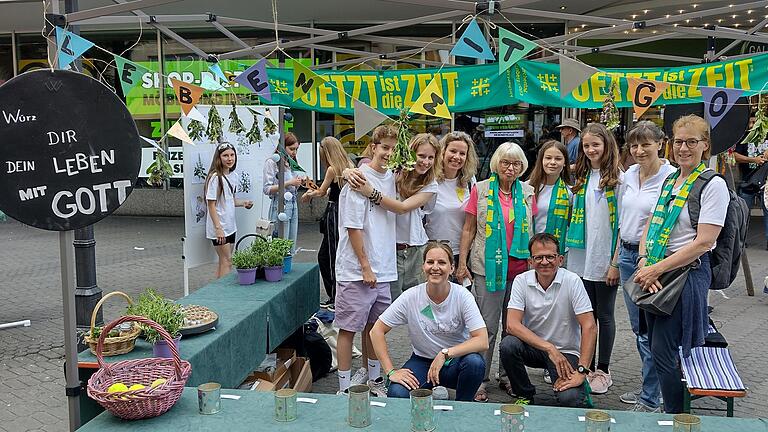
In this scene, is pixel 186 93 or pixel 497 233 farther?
pixel 186 93

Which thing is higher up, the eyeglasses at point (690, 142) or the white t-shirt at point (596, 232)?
the eyeglasses at point (690, 142)

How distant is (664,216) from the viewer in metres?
4.15

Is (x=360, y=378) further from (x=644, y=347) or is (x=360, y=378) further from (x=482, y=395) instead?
(x=644, y=347)

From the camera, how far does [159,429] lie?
279 cm

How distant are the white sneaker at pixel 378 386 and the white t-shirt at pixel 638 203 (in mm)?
1924

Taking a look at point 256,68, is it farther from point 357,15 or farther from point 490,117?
point 490,117

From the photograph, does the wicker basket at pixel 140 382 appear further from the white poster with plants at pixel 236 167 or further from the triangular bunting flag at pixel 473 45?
the white poster with plants at pixel 236 167

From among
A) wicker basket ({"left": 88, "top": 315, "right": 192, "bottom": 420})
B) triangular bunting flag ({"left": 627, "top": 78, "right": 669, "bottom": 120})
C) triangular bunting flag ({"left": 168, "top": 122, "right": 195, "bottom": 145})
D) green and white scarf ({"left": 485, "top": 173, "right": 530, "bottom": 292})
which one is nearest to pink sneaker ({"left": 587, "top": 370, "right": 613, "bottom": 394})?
green and white scarf ({"left": 485, "top": 173, "right": 530, "bottom": 292})

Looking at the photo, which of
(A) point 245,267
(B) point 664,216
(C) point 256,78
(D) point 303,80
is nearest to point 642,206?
(B) point 664,216

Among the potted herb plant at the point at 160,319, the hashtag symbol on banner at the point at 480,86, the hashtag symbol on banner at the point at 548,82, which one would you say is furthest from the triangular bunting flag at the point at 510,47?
the potted herb plant at the point at 160,319

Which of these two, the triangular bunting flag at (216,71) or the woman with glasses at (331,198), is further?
the woman with glasses at (331,198)

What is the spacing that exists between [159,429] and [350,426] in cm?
77

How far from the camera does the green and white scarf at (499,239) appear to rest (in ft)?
15.9

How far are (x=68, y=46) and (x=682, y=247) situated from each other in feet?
13.3
